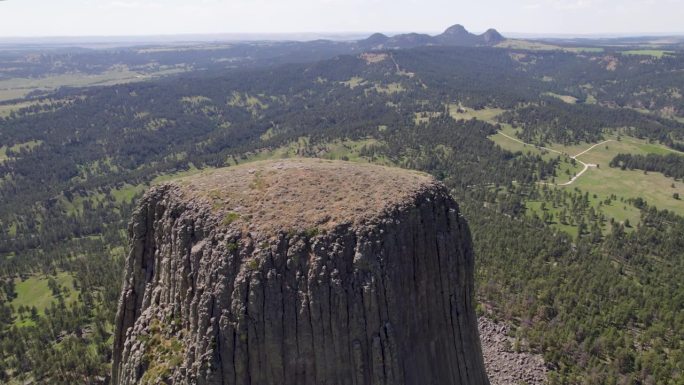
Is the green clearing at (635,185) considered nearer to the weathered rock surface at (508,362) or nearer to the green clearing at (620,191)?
the green clearing at (620,191)

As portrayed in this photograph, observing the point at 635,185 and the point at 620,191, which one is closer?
the point at 620,191

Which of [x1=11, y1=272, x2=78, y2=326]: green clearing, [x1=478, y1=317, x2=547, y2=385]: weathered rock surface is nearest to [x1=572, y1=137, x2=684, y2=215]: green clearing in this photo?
[x1=478, y1=317, x2=547, y2=385]: weathered rock surface

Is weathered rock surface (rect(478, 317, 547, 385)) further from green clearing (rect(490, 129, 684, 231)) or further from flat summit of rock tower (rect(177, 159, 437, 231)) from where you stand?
green clearing (rect(490, 129, 684, 231))

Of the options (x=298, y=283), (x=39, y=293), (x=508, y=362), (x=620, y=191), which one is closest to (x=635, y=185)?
(x=620, y=191)

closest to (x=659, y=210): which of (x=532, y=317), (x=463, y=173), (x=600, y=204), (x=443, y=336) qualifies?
(x=600, y=204)

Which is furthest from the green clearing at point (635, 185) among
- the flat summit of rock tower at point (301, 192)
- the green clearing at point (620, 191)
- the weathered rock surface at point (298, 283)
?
the flat summit of rock tower at point (301, 192)

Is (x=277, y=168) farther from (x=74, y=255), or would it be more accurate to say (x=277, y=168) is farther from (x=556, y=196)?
(x=556, y=196)

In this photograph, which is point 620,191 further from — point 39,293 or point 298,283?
point 39,293
